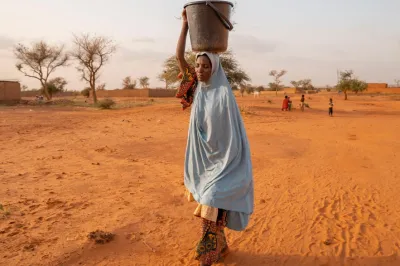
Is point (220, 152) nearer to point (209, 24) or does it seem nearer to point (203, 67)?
point (203, 67)

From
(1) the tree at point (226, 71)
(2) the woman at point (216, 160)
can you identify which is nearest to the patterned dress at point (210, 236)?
(2) the woman at point (216, 160)

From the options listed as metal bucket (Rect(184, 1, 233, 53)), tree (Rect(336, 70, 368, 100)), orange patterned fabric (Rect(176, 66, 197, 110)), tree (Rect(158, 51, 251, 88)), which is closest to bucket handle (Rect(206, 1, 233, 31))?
metal bucket (Rect(184, 1, 233, 53))

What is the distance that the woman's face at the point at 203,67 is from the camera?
283 centimetres

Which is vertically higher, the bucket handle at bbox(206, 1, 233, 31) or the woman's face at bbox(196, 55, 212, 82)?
the bucket handle at bbox(206, 1, 233, 31)

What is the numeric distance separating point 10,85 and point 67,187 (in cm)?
2461

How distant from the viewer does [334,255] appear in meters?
3.28

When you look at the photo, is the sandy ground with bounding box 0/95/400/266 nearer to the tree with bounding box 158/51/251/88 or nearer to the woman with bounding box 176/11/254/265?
the woman with bounding box 176/11/254/265

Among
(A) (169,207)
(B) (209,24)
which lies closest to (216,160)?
(B) (209,24)

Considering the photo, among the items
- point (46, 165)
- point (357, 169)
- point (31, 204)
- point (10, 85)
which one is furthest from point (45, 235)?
point (10, 85)

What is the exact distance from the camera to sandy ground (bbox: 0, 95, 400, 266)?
10.8 ft

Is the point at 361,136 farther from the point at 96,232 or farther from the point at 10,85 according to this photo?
the point at 10,85

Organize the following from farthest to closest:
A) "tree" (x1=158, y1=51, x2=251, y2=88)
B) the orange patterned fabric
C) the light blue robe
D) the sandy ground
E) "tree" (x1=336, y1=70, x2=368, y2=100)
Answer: "tree" (x1=336, y1=70, x2=368, y2=100), "tree" (x1=158, y1=51, x2=251, y2=88), the sandy ground, the orange patterned fabric, the light blue robe

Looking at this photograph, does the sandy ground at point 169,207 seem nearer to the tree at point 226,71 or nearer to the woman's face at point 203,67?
the woman's face at point 203,67

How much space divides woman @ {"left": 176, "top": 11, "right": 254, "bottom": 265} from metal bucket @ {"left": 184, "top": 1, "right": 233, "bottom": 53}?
0.11m
